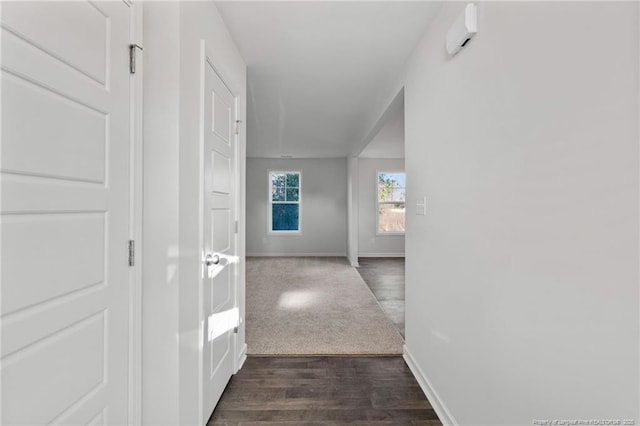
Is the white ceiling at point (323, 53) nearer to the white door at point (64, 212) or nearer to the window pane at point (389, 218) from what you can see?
the white door at point (64, 212)

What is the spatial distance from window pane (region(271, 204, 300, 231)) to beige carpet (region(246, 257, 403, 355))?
227 centimetres

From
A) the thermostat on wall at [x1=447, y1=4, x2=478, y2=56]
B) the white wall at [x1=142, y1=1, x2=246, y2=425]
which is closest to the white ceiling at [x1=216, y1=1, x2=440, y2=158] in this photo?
the thermostat on wall at [x1=447, y1=4, x2=478, y2=56]

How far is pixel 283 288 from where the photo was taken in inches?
199

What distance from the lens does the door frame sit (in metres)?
1.36

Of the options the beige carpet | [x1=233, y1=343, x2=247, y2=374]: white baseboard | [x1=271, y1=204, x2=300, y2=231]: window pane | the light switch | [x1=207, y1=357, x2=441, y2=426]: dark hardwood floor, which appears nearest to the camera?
[x1=207, y1=357, x2=441, y2=426]: dark hardwood floor

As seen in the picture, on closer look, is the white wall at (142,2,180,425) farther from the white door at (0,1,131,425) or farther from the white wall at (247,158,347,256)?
the white wall at (247,158,347,256)

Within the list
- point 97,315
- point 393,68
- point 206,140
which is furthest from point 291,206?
point 97,315

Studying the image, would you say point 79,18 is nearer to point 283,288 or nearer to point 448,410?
Result: point 448,410

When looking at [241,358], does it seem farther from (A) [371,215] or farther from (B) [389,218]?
(B) [389,218]

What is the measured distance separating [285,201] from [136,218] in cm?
706

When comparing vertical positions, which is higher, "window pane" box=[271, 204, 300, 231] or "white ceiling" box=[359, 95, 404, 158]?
"white ceiling" box=[359, 95, 404, 158]

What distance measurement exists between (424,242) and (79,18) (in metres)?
2.08

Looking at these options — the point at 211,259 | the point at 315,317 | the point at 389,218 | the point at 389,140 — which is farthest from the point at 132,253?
the point at 389,218

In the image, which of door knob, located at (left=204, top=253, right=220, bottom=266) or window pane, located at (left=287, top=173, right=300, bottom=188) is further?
window pane, located at (left=287, top=173, right=300, bottom=188)
